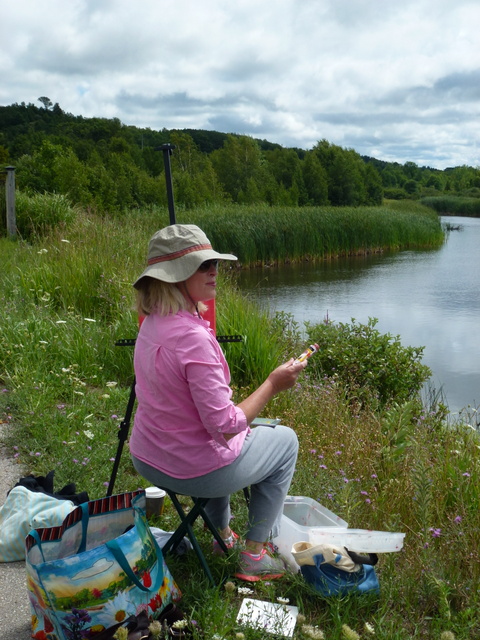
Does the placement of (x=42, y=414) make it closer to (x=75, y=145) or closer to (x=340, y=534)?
(x=340, y=534)

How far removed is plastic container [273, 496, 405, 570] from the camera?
255 centimetres

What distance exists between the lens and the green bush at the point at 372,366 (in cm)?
679

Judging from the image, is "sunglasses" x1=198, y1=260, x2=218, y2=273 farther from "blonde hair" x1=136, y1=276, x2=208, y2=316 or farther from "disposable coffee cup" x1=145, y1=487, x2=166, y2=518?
"disposable coffee cup" x1=145, y1=487, x2=166, y2=518

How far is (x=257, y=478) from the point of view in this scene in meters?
2.48

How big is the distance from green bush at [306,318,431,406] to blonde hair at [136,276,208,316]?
14.3 feet

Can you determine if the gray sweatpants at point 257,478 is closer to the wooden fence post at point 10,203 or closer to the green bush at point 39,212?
the green bush at point 39,212

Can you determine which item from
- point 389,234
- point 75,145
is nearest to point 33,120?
point 75,145

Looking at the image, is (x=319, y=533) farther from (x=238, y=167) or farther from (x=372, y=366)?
(x=238, y=167)

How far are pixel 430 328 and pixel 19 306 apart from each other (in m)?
7.94

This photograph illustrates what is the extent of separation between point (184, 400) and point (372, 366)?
4795 mm

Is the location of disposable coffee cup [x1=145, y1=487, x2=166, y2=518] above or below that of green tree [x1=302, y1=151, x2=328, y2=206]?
below

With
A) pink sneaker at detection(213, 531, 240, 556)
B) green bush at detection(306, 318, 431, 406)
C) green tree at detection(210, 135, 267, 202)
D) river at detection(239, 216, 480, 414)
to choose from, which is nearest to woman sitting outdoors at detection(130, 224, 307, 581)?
pink sneaker at detection(213, 531, 240, 556)

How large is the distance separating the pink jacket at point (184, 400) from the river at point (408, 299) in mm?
5185

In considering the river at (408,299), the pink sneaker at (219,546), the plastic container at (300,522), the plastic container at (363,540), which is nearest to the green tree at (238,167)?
the river at (408,299)
